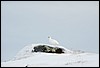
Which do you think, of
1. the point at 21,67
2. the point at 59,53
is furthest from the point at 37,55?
the point at 21,67

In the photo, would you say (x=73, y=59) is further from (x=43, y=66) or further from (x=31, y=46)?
(x=31, y=46)

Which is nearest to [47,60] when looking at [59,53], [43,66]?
[43,66]

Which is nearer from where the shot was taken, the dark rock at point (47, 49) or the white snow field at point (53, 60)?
the white snow field at point (53, 60)

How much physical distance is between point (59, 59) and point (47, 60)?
2.22ft

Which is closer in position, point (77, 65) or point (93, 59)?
point (77, 65)

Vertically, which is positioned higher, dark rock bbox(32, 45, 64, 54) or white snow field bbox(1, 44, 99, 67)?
dark rock bbox(32, 45, 64, 54)

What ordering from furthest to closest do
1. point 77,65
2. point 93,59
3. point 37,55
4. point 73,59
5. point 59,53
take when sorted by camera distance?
point 59,53 < point 37,55 < point 73,59 < point 93,59 < point 77,65

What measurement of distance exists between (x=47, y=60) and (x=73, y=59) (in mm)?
1458

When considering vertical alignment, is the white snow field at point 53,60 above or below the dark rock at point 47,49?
below

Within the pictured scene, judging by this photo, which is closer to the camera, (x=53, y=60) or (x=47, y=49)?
(x=53, y=60)

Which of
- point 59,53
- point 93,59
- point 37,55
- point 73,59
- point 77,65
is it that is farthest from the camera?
point 59,53

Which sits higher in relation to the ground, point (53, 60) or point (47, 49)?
point (47, 49)

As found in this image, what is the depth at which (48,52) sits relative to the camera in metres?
28.6

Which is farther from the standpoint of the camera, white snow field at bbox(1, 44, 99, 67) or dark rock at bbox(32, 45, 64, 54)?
dark rock at bbox(32, 45, 64, 54)
